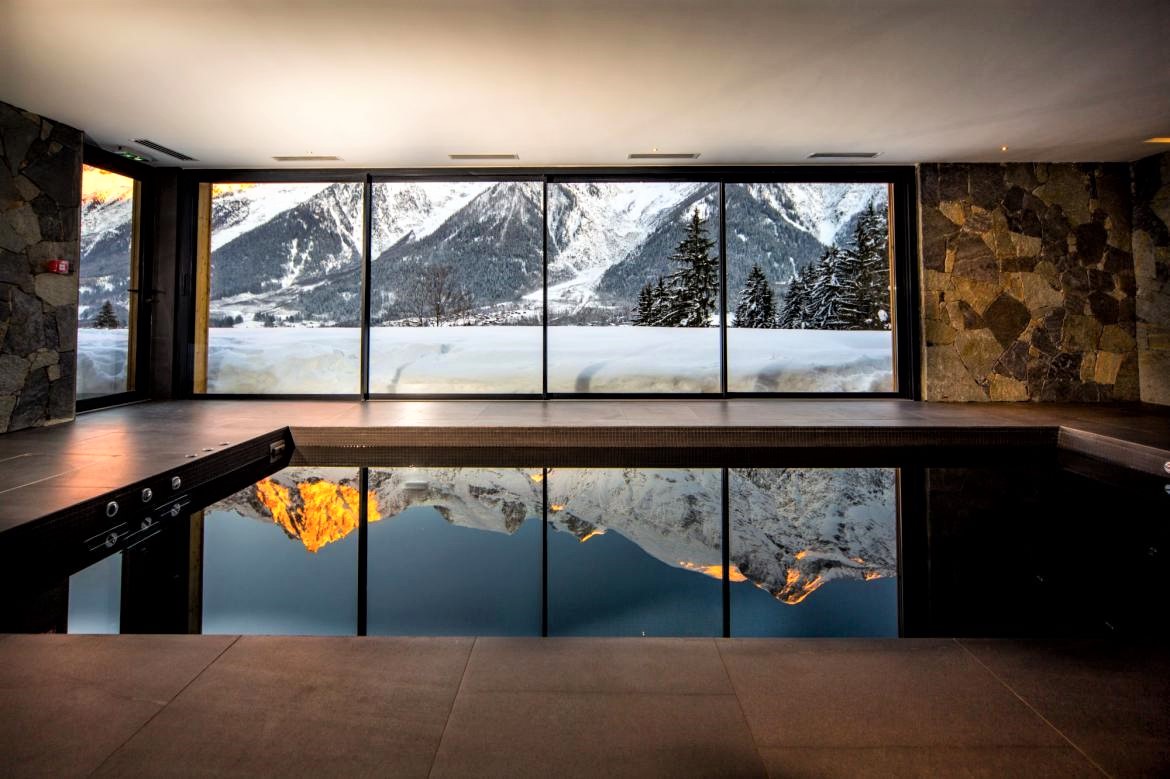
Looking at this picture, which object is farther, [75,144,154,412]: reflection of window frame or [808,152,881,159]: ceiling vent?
[75,144,154,412]: reflection of window frame

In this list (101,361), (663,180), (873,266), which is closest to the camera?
(101,361)

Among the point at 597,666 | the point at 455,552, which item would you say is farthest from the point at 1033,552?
the point at 455,552

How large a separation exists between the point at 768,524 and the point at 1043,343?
438 centimetres

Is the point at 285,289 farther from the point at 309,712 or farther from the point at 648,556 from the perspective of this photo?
the point at 309,712

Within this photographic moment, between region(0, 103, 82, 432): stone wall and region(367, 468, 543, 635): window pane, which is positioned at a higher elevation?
region(0, 103, 82, 432): stone wall

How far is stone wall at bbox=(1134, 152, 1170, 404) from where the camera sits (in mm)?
5305

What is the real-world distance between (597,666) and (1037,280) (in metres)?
6.01

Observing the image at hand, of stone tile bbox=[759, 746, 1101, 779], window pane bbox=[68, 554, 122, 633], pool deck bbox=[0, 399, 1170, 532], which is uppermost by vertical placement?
pool deck bbox=[0, 399, 1170, 532]

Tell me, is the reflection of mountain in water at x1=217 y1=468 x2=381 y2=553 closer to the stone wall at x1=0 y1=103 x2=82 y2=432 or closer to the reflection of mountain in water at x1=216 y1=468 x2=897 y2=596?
the reflection of mountain in water at x1=216 y1=468 x2=897 y2=596

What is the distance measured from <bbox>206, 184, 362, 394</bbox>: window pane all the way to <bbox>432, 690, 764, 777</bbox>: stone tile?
5.30m

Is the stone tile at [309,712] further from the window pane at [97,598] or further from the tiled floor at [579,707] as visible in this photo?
the window pane at [97,598]

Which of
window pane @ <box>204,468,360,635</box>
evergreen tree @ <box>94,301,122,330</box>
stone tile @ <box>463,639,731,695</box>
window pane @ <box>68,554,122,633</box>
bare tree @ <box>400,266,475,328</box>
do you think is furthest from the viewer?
bare tree @ <box>400,266,475,328</box>

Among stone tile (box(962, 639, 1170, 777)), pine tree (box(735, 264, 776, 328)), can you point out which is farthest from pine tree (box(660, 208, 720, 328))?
stone tile (box(962, 639, 1170, 777))

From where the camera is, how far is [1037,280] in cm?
557
